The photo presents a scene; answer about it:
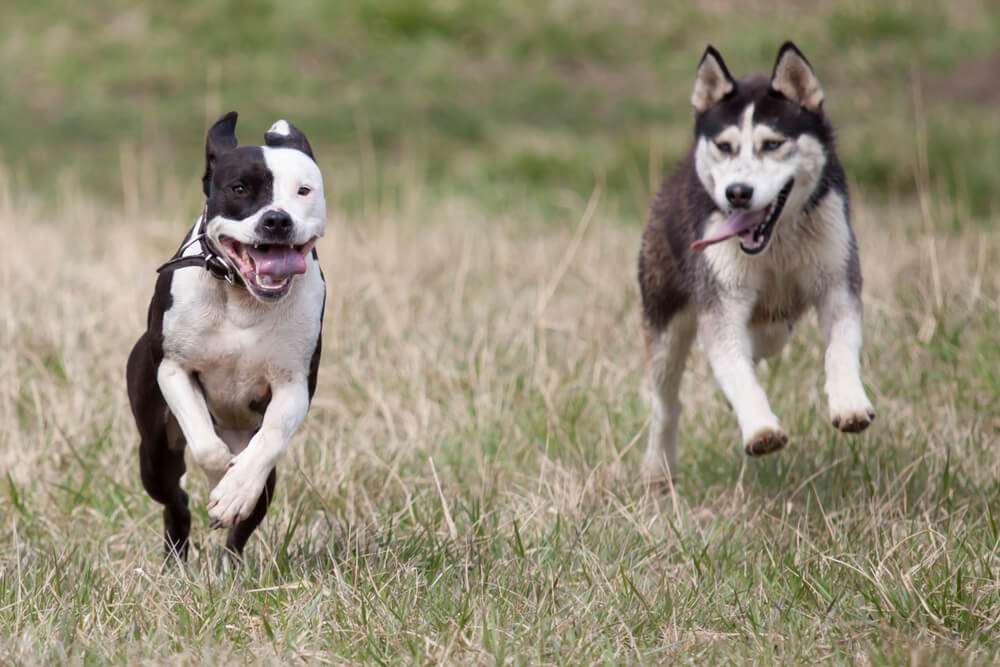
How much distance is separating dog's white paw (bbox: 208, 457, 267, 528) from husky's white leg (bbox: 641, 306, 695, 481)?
2.07m

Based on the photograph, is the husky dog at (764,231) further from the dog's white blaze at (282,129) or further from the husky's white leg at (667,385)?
the dog's white blaze at (282,129)

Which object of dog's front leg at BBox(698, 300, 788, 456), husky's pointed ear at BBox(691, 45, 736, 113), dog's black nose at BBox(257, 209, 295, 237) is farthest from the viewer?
husky's pointed ear at BBox(691, 45, 736, 113)

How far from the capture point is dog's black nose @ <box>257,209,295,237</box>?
3.09 meters

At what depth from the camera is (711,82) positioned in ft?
14.4

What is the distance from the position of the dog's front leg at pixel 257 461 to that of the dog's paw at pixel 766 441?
51.4 inches

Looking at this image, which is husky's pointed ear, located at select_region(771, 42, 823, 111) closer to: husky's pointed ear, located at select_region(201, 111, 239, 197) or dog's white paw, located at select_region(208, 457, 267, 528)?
husky's pointed ear, located at select_region(201, 111, 239, 197)

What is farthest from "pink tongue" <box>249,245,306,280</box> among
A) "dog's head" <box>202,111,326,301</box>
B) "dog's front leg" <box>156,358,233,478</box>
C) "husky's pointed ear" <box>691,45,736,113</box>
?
"husky's pointed ear" <box>691,45,736,113</box>

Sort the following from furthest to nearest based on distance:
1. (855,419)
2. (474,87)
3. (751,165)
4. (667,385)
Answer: (474,87)
(667,385)
(751,165)
(855,419)

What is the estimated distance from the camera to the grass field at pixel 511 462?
130 inches

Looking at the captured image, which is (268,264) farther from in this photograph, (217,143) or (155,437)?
(155,437)

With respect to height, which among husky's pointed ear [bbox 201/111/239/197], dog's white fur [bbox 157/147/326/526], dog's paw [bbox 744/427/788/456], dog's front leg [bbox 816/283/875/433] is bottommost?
dog's paw [bbox 744/427/788/456]

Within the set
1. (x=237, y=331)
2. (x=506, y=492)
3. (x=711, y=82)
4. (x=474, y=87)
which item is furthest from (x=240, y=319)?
(x=474, y=87)

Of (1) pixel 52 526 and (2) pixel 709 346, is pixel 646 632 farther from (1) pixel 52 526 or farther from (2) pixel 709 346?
(1) pixel 52 526

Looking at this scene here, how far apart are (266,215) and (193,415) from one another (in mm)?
560
